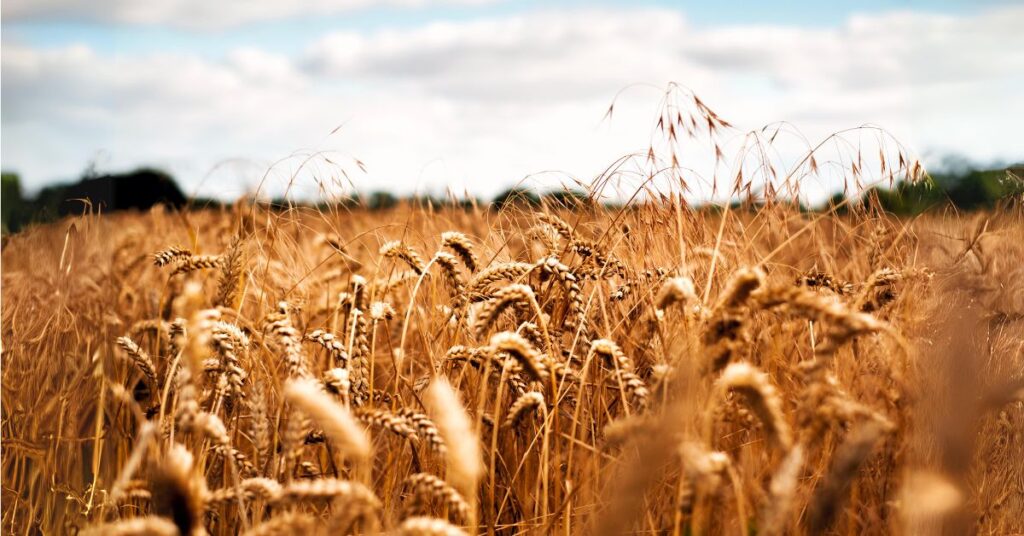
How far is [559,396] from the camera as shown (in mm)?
1619

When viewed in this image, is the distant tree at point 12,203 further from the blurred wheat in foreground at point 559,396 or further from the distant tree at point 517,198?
the distant tree at point 517,198

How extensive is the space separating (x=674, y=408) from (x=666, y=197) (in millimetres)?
1308

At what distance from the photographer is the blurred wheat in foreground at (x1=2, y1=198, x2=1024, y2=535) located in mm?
946

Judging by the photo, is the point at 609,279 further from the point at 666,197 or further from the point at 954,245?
the point at 954,245

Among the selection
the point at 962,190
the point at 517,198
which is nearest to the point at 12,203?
the point at 517,198

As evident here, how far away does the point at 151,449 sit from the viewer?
4.07ft

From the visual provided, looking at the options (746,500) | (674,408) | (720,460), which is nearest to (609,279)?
(746,500)

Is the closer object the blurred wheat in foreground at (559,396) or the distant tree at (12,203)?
the blurred wheat in foreground at (559,396)

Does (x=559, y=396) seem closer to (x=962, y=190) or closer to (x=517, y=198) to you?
(x=517, y=198)

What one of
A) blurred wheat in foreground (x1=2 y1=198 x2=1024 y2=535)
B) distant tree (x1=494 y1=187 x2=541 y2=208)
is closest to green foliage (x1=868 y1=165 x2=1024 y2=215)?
blurred wheat in foreground (x1=2 y1=198 x2=1024 y2=535)

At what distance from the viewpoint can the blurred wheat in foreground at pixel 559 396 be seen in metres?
0.95

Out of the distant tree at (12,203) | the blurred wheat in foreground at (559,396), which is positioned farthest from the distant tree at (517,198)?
the distant tree at (12,203)

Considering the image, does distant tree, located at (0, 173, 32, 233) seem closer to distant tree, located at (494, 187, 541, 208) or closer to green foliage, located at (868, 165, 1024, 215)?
distant tree, located at (494, 187, 541, 208)

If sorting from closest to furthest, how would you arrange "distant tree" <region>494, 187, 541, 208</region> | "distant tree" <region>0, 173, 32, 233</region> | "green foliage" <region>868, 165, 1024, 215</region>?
1. "green foliage" <region>868, 165, 1024, 215</region>
2. "distant tree" <region>0, 173, 32, 233</region>
3. "distant tree" <region>494, 187, 541, 208</region>
